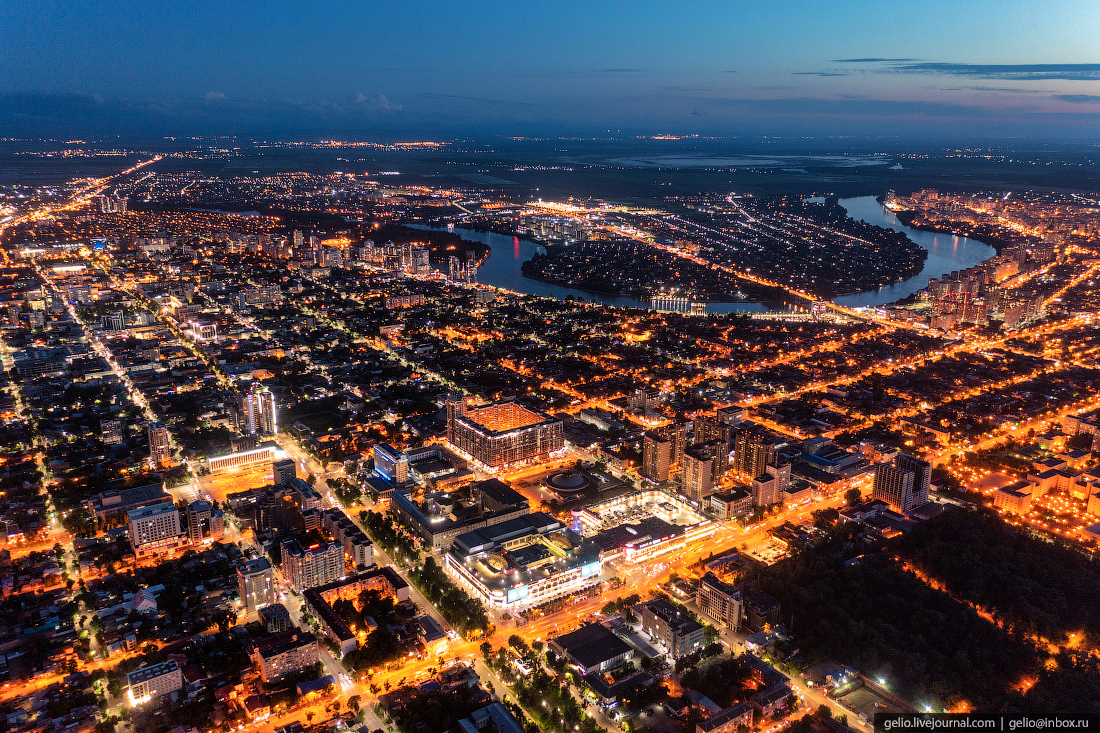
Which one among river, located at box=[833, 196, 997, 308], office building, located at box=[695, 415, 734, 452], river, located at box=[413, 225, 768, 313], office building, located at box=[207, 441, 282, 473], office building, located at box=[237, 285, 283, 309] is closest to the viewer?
office building, located at box=[207, 441, 282, 473]

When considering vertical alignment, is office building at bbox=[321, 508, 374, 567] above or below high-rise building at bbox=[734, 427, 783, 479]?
below

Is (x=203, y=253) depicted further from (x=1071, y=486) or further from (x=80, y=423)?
(x=1071, y=486)

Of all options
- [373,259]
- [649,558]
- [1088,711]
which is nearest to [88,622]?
[649,558]

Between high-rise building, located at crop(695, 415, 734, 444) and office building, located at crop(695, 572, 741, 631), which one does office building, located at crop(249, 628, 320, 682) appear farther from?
high-rise building, located at crop(695, 415, 734, 444)

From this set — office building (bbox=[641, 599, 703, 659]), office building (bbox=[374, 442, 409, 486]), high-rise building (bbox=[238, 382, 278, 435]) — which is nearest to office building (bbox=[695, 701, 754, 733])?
office building (bbox=[641, 599, 703, 659])

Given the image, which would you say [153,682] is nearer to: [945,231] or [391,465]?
[391,465]

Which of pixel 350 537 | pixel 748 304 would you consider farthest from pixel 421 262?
pixel 350 537
